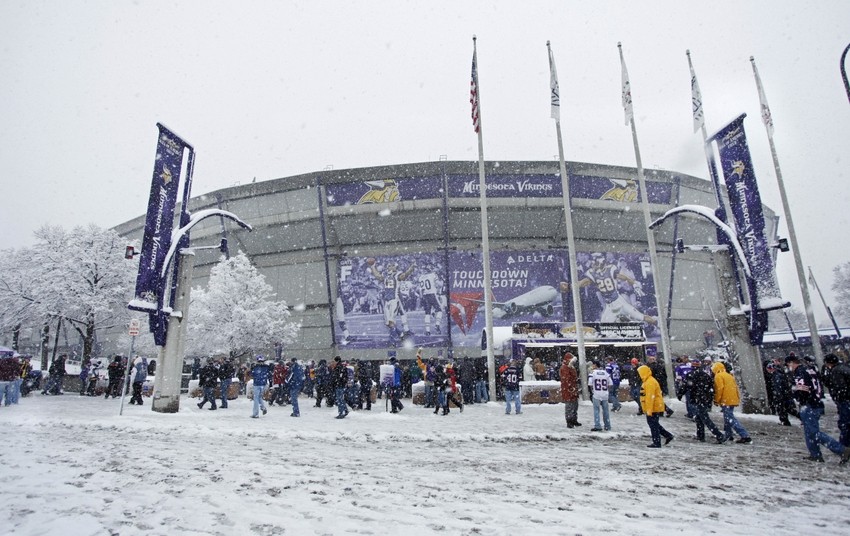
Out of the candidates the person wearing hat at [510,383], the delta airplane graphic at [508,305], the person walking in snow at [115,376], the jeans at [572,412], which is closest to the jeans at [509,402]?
the person wearing hat at [510,383]

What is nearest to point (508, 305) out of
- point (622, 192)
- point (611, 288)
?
point (611, 288)

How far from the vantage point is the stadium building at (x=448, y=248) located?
3556 cm

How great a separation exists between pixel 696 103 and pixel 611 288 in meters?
21.5

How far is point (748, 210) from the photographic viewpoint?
13344 millimetres

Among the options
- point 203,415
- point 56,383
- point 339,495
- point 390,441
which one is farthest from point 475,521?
point 56,383

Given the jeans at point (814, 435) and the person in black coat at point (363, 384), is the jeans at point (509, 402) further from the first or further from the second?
the jeans at point (814, 435)

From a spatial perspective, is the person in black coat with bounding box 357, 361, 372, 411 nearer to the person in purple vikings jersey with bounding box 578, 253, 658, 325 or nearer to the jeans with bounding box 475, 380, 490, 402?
the jeans with bounding box 475, 380, 490, 402

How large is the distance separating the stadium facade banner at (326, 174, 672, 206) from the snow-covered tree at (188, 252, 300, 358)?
362 inches

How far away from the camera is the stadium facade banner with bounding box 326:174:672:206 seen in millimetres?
35281

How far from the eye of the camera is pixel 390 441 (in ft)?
28.6

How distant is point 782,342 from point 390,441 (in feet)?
106

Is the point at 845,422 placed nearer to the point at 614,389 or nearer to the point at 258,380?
the point at 614,389

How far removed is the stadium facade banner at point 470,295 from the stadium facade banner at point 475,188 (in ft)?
15.8

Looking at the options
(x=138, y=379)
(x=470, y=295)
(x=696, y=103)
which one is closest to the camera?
(x=138, y=379)
